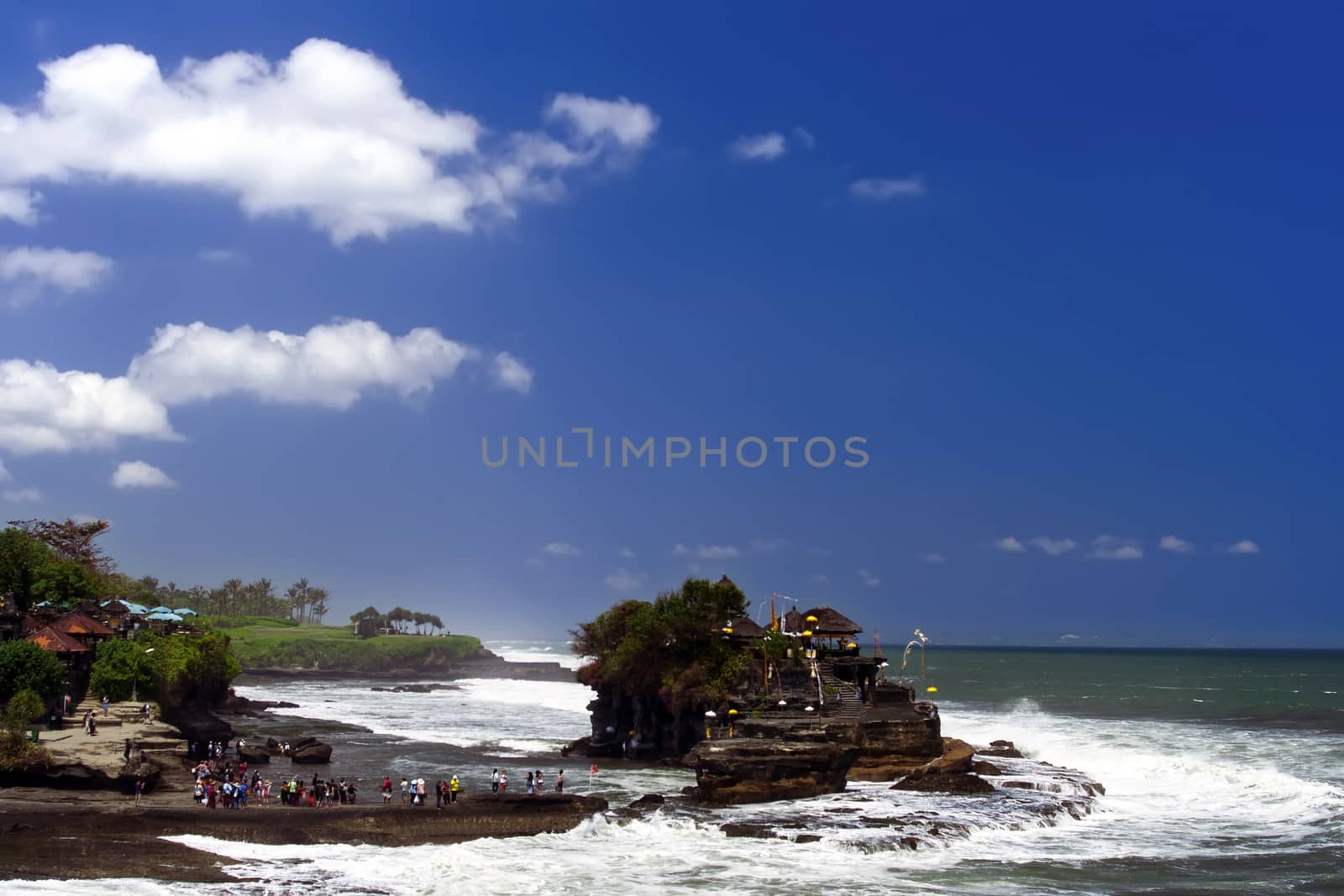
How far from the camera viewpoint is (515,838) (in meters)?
35.6

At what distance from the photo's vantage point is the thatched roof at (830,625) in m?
59.0

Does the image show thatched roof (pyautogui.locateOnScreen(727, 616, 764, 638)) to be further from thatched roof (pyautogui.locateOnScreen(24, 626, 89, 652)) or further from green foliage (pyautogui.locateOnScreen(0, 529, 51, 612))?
green foliage (pyautogui.locateOnScreen(0, 529, 51, 612))

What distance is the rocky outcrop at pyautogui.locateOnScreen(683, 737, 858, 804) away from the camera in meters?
41.4

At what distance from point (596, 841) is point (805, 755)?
11.0m

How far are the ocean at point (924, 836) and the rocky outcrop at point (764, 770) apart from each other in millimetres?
1053

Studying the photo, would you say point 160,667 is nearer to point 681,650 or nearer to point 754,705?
point 681,650

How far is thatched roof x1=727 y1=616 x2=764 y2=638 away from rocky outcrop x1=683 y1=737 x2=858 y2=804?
13.7 meters

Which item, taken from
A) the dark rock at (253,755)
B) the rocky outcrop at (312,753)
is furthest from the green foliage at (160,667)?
the rocky outcrop at (312,753)

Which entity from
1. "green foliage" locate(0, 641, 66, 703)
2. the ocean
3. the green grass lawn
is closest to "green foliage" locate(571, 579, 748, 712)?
the ocean

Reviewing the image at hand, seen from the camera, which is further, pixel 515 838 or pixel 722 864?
pixel 515 838

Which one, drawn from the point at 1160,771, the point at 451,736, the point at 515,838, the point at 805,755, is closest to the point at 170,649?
the point at 451,736

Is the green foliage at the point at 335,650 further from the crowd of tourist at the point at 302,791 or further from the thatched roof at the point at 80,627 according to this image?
the crowd of tourist at the point at 302,791

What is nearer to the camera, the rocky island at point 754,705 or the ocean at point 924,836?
the ocean at point 924,836

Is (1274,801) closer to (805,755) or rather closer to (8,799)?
(805,755)
